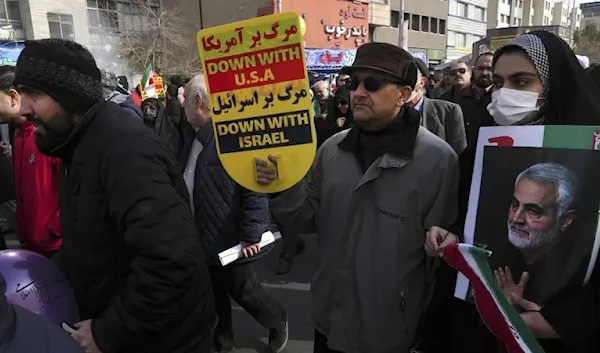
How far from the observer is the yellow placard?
5.74 feet

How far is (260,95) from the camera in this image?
5.94ft

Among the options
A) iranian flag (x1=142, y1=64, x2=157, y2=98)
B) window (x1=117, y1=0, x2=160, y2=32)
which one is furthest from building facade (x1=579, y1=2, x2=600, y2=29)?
iranian flag (x1=142, y1=64, x2=157, y2=98)

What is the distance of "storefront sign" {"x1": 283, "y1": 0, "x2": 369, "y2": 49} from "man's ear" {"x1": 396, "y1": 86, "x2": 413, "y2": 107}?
31.4 metres

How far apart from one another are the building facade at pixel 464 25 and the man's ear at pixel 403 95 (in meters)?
52.9

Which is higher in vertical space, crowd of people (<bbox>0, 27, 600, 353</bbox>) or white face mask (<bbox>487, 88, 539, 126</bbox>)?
white face mask (<bbox>487, 88, 539, 126</bbox>)

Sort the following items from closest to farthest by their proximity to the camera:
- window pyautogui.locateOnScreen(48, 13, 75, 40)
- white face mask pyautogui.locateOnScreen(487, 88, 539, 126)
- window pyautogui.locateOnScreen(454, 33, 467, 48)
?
white face mask pyautogui.locateOnScreen(487, 88, 539, 126)
window pyautogui.locateOnScreen(48, 13, 75, 40)
window pyautogui.locateOnScreen(454, 33, 467, 48)

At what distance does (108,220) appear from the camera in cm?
143

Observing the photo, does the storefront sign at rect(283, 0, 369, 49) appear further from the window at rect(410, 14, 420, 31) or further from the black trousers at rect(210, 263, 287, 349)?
the black trousers at rect(210, 263, 287, 349)

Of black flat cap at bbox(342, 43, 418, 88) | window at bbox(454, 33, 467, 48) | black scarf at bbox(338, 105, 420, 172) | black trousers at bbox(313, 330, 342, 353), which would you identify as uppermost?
window at bbox(454, 33, 467, 48)

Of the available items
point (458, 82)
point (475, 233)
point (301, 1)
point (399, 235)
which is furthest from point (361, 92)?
point (301, 1)

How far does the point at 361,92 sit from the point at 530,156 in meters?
0.75

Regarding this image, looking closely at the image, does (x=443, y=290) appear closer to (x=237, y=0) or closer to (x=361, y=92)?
(x=361, y=92)

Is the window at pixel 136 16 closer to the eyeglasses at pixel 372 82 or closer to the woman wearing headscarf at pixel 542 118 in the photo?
the eyeglasses at pixel 372 82

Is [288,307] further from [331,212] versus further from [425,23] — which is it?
[425,23]
